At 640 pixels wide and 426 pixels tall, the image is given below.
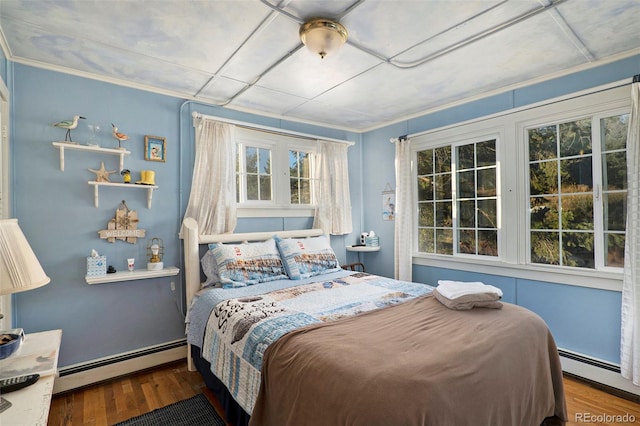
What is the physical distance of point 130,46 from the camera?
7.14ft

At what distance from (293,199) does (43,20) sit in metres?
2.57

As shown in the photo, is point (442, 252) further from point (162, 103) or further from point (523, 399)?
point (162, 103)

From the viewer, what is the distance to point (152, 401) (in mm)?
2342

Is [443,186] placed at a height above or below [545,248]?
above

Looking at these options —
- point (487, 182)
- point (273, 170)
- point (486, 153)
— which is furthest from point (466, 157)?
point (273, 170)

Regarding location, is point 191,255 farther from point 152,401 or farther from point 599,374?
point 599,374

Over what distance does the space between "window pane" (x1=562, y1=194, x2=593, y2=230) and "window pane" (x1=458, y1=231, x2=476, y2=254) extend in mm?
806

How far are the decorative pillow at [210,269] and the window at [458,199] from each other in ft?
7.87

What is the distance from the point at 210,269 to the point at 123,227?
0.82m

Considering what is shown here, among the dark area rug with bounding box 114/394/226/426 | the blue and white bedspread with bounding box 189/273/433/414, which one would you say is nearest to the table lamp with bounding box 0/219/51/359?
the blue and white bedspread with bounding box 189/273/433/414

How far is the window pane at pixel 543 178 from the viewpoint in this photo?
280 cm

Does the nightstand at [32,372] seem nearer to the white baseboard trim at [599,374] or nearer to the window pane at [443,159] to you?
the white baseboard trim at [599,374]

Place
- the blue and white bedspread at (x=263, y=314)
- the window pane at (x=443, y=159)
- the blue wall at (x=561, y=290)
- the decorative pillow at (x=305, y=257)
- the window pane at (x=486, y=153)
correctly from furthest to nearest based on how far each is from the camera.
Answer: the window pane at (x=443, y=159) → the window pane at (x=486, y=153) → the decorative pillow at (x=305, y=257) → the blue wall at (x=561, y=290) → the blue and white bedspread at (x=263, y=314)

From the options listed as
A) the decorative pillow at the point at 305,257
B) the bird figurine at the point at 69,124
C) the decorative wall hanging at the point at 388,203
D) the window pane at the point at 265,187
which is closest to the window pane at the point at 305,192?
the window pane at the point at 265,187
